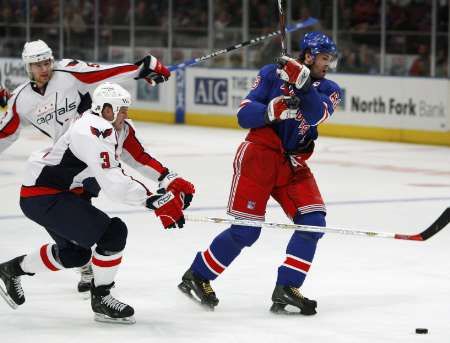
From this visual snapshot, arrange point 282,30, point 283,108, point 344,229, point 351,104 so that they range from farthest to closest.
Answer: point 351,104, point 282,30, point 344,229, point 283,108

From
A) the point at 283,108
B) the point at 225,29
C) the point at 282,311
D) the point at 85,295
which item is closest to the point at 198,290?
the point at 282,311

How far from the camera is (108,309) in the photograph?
534 centimetres

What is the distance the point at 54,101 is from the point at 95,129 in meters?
1.05

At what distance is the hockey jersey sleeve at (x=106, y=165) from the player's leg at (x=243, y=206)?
600mm

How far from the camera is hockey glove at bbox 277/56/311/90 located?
5316 mm

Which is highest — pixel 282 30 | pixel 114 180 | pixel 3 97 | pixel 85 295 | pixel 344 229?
pixel 282 30

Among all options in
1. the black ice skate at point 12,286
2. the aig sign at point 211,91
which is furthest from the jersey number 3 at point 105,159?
the aig sign at point 211,91

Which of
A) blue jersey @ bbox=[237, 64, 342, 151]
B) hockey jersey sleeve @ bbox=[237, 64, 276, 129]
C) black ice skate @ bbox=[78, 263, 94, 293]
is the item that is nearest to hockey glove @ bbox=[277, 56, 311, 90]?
blue jersey @ bbox=[237, 64, 342, 151]

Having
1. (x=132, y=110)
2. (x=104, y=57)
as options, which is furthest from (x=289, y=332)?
(x=104, y=57)

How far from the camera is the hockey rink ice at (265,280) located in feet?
17.0

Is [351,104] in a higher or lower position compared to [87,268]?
higher

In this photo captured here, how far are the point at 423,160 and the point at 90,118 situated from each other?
7879 mm

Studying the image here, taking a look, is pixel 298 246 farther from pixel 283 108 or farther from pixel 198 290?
pixel 283 108

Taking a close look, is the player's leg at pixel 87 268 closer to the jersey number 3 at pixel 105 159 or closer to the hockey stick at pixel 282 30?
the jersey number 3 at pixel 105 159
